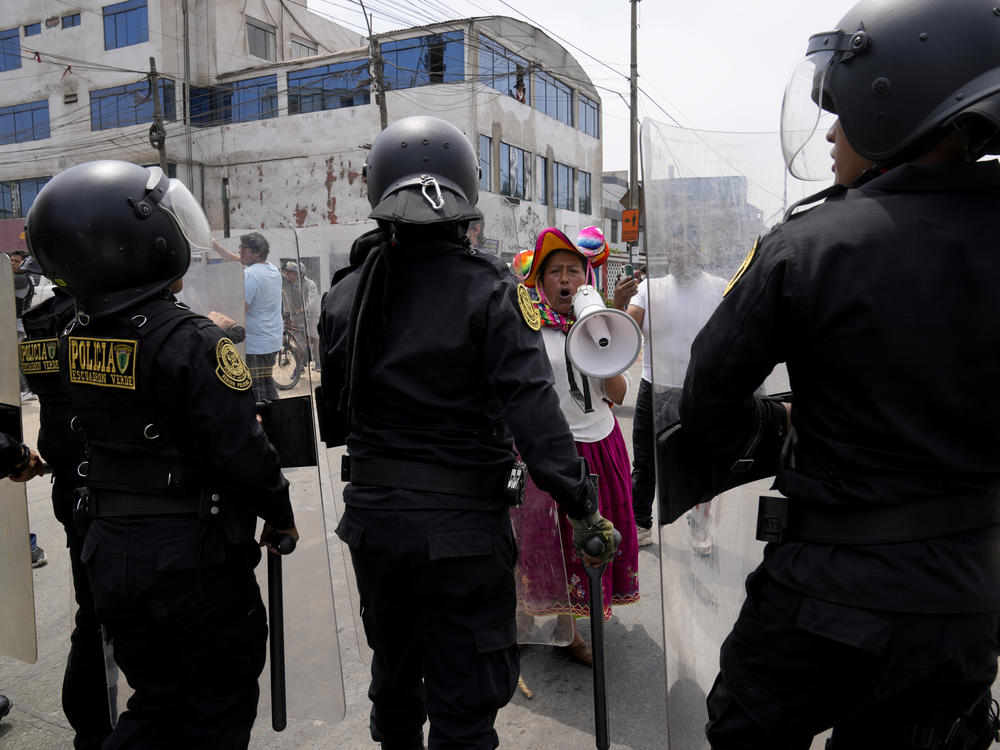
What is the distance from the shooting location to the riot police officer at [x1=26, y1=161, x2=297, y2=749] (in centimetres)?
187

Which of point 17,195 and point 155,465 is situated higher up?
point 17,195

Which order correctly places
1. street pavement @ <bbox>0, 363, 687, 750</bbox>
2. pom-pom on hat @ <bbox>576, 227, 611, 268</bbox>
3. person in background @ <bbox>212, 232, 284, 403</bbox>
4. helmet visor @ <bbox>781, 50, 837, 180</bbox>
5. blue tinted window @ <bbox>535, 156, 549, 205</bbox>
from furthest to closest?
blue tinted window @ <bbox>535, 156, 549, 205</bbox>
person in background @ <bbox>212, 232, 284, 403</bbox>
pom-pom on hat @ <bbox>576, 227, 611, 268</bbox>
street pavement @ <bbox>0, 363, 687, 750</bbox>
helmet visor @ <bbox>781, 50, 837, 180</bbox>

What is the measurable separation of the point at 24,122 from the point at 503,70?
19606mm

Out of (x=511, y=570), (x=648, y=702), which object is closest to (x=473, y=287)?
Answer: (x=511, y=570)

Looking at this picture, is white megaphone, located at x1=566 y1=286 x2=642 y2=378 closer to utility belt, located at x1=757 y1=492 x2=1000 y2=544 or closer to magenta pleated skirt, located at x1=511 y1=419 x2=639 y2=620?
magenta pleated skirt, located at x1=511 y1=419 x2=639 y2=620

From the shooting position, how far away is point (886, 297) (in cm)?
124

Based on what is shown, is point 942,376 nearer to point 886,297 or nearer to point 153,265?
point 886,297

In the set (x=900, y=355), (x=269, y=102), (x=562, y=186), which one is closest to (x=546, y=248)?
(x=900, y=355)

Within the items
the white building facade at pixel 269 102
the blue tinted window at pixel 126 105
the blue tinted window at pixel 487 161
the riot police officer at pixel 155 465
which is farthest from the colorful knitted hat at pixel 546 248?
the blue tinted window at pixel 126 105

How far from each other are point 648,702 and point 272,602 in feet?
4.93

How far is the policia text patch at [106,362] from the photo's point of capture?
1862mm

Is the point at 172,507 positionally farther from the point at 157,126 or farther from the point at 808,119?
the point at 157,126

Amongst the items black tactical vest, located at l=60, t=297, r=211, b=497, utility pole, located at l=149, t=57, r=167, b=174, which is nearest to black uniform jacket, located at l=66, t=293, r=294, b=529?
black tactical vest, located at l=60, t=297, r=211, b=497

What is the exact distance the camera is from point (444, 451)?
6.28ft
